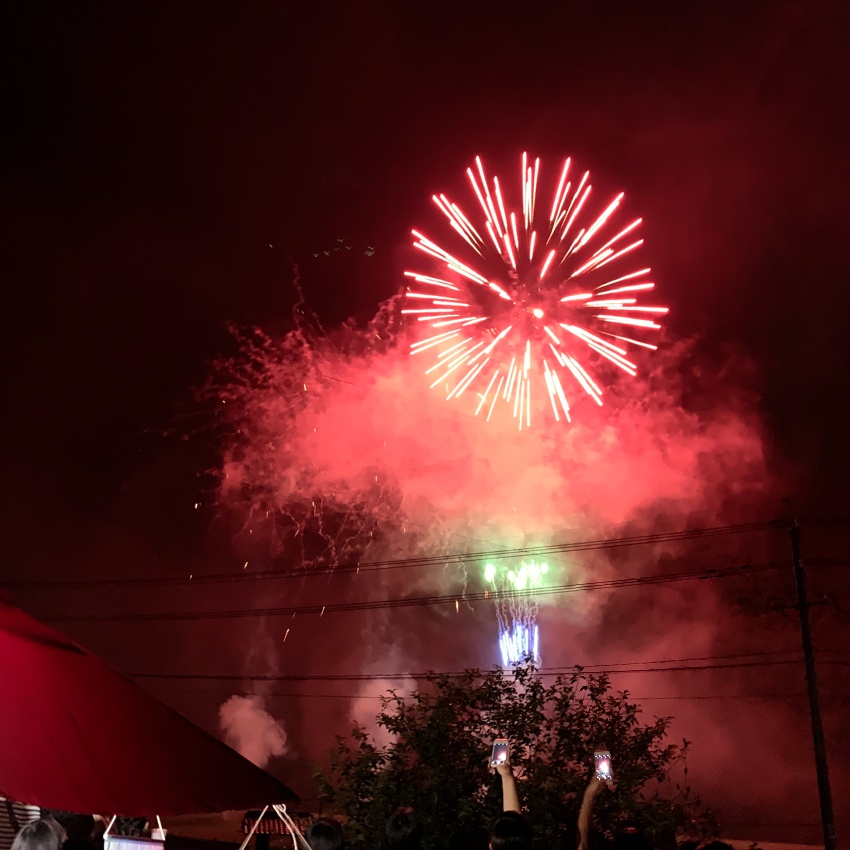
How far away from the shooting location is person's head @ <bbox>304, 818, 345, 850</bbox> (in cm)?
559

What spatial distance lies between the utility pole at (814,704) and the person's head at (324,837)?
15606 millimetres

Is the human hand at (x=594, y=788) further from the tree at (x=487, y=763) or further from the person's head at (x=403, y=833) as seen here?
the tree at (x=487, y=763)

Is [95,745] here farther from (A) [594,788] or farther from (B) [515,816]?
(A) [594,788]

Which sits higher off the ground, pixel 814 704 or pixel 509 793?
pixel 814 704

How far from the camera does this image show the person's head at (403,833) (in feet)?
18.6

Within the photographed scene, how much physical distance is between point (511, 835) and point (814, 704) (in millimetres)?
16622

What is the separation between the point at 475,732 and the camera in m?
13.8

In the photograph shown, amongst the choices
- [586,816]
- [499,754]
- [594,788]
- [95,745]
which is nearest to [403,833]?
[586,816]

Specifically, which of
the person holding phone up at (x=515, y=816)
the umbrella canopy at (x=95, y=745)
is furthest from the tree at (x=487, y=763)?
the umbrella canopy at (x=95, y=745)

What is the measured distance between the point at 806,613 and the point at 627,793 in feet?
30.7

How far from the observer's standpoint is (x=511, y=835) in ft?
16.3

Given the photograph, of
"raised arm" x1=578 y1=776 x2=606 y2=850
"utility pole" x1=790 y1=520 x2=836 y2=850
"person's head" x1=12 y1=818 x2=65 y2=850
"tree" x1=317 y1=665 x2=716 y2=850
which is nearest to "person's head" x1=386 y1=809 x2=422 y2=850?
"raised arm" x1=578 y1=776 x2=606 y2=850

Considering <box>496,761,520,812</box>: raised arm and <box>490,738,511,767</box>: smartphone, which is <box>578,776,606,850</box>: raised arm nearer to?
<box>496,761,520,812</box>: raised arm

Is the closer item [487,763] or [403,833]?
[403,833]
